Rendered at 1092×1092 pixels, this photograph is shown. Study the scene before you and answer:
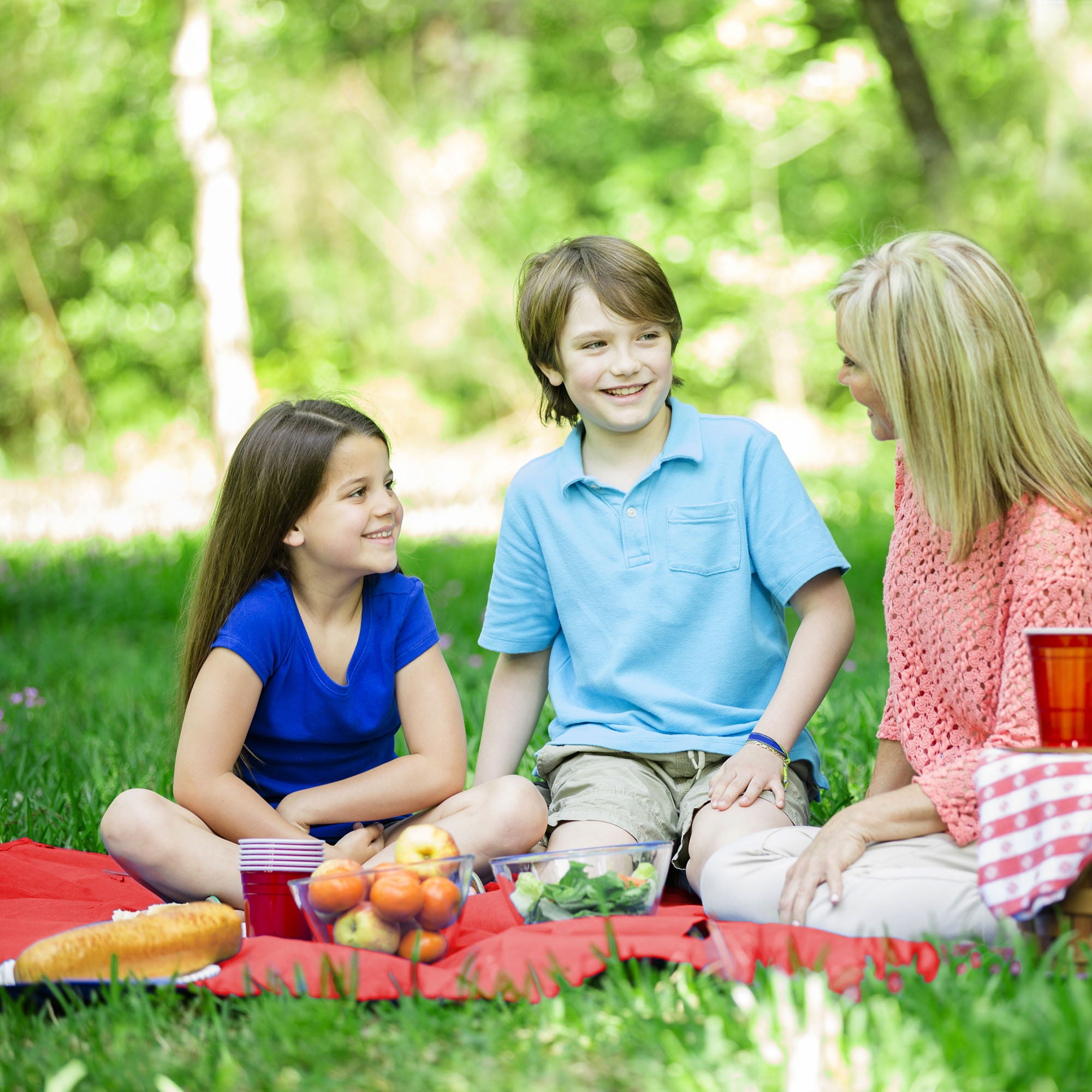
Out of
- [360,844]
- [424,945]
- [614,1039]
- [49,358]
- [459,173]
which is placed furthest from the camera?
[49,358]

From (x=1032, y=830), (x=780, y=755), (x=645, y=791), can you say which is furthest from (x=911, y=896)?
(x=645, y=791)

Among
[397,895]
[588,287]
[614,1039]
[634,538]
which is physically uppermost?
[588,287]

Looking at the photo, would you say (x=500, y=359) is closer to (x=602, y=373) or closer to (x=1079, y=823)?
(x=602, y=373)

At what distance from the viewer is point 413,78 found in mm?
17656

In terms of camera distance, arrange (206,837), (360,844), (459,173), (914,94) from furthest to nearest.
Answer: (459,173) → (914,94) → (360,844) → (206,837)


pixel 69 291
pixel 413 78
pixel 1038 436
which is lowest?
pixel 1038 436

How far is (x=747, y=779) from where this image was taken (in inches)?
99.2

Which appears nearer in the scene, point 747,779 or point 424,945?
point 424,945

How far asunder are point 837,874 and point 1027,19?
13623 mm

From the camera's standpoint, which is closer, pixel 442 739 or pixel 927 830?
pixel 927 830

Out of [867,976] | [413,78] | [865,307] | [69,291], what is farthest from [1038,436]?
[69,291]

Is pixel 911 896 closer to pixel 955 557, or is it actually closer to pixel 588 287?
pixel 955 557

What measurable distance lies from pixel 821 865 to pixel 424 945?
2.15 feet

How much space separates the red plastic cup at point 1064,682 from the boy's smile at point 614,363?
116 centimetres
